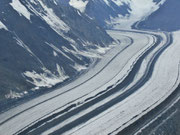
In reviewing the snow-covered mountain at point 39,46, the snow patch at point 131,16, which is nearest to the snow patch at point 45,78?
the snow-covered mountain at point 39,46

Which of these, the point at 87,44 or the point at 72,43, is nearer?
the point at 72,43

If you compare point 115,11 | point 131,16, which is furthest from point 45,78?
point 131,16

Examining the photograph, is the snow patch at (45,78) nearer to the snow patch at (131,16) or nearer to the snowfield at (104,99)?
the snowfield at (104,99)

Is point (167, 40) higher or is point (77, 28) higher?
point (77, 28)

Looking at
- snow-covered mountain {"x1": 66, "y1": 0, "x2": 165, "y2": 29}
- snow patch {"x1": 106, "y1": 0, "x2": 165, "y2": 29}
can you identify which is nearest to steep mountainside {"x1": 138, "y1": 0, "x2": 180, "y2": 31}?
snow patch {"x1": 106, "y1": 0, "x2": 165, "y2": 29}

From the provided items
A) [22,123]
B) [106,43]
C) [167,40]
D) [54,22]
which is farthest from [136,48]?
[22,123]

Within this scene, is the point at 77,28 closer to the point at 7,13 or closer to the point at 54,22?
the point at 54,22
